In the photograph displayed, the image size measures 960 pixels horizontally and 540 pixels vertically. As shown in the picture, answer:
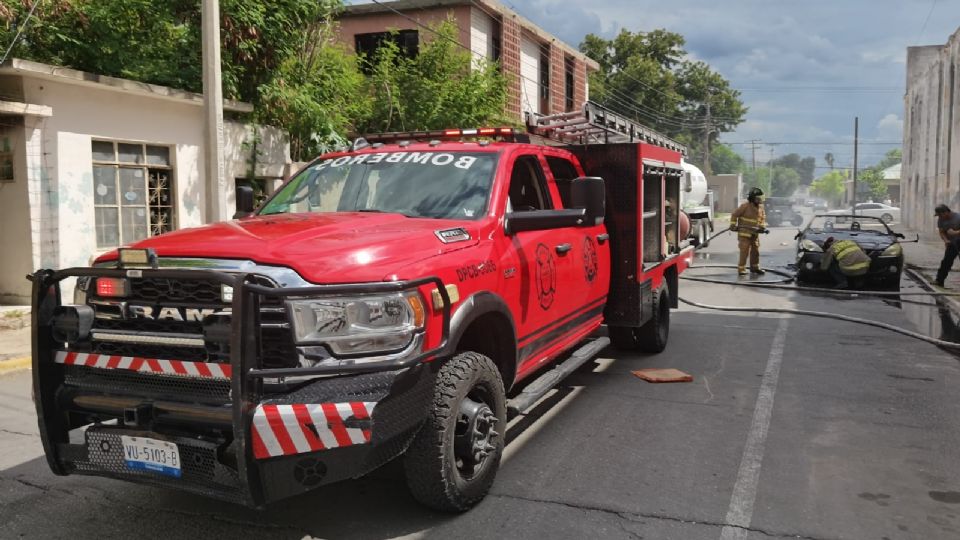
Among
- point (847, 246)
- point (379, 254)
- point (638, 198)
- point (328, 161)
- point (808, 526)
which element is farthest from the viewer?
point (847, 246)

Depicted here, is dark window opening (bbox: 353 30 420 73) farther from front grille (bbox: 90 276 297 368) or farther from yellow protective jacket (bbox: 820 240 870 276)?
front grille (bbox: 90 276 297 368)

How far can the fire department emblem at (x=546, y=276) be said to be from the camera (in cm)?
481

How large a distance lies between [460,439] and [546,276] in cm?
150

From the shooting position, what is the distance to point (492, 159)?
4.85m

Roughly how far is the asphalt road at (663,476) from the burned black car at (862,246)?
20.5 feet

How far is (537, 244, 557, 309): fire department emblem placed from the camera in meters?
4.81

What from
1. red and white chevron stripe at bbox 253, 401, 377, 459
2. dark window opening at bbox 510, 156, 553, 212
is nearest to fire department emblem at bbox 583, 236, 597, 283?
dark window opening at bbox 510, 156, 553, 212

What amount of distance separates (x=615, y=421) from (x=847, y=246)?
945 cm

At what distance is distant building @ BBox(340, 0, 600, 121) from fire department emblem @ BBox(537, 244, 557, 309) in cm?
1618

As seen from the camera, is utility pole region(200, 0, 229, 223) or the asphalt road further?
utility pole region(200, 0, 229, 223)

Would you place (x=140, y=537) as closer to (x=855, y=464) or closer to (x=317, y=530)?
(x=317, y=530)

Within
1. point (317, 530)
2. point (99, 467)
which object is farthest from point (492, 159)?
point (99, 467)

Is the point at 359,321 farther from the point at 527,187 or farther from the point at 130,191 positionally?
the point at 130,191

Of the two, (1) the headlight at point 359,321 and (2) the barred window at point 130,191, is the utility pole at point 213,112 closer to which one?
(2) the barred window at point 130,191
